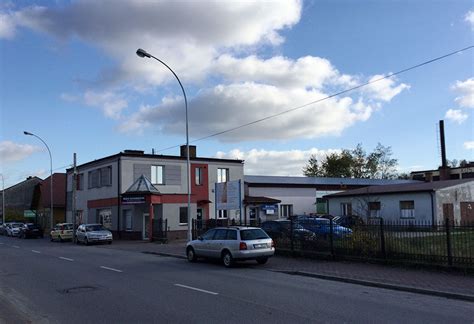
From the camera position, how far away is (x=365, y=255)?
17.8 metres

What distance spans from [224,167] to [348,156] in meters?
47.4

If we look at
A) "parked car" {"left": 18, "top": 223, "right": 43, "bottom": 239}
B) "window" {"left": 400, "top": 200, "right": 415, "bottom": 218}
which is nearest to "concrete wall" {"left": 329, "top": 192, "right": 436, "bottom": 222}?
"window" {"left": 400, "top": 200, "right": 415, "bottom": 218}

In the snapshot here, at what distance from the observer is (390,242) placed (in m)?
17.0

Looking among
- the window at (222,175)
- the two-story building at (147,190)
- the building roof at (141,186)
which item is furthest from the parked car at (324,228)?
the window at (222,175)

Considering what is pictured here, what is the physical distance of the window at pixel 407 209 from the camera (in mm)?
41031

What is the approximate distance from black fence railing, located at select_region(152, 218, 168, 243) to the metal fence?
45.6 ft

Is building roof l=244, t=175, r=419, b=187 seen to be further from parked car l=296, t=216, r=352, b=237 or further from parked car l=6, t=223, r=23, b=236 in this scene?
parked car l=296, t=216, r=352, b=237

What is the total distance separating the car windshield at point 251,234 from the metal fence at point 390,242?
276cm

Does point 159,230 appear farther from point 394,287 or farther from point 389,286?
point 394,287

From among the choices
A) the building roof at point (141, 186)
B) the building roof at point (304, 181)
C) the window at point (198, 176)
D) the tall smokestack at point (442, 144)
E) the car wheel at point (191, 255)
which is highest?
the tall smokestack at point (442, 144)

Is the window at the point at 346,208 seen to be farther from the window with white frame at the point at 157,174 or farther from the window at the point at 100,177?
the window at the point at 100,177

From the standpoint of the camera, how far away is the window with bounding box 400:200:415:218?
41.0 m

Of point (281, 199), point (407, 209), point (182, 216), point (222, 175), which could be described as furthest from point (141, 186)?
point (407, 209)

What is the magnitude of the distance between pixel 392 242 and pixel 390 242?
0.24ft
